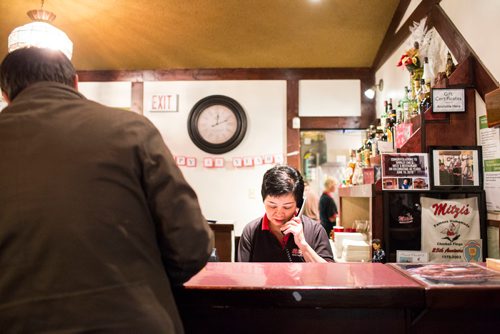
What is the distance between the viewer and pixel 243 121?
5.23 m

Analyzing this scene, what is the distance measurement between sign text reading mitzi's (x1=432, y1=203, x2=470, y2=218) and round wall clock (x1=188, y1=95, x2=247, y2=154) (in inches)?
123

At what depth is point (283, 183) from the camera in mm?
2086

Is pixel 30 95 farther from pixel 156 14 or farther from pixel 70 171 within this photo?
pixel 156 14

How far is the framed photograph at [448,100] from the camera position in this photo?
255 centimetres

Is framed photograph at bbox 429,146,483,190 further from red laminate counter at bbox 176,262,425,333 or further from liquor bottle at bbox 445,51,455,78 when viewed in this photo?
red laminate counter at bbox 176,262,425,333

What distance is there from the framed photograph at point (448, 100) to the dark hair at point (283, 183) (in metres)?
1.06

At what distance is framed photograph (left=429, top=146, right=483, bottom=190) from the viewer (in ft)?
7.96

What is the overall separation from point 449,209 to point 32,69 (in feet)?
7.32

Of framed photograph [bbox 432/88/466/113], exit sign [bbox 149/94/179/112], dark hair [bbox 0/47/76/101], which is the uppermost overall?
exit sign [bbox 149/94/179/112]

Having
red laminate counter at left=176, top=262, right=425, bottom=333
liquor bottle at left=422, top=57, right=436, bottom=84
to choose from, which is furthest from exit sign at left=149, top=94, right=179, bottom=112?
red laminate counter at left=176, top=262, right=425, bottom=333

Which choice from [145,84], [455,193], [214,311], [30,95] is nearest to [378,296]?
[214,311]

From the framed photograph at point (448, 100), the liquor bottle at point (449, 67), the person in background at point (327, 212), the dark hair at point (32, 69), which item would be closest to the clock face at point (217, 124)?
the person in background at point (327, 212)

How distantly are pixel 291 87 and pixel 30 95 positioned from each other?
175 inches

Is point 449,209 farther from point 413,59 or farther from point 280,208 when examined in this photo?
point 413,59
